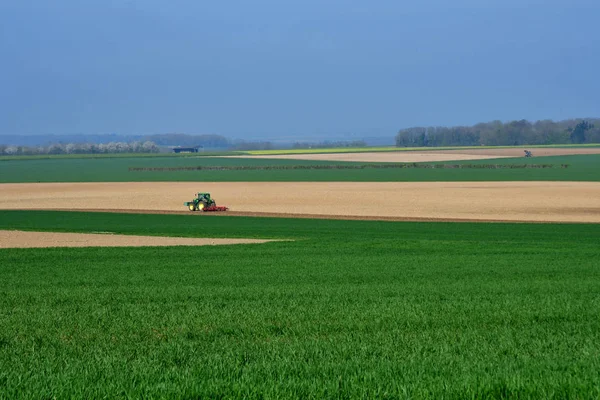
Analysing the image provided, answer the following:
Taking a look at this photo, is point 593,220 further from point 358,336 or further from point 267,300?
point 358,336

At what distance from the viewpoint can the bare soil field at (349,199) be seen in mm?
46625

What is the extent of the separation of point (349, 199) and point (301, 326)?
46.3m

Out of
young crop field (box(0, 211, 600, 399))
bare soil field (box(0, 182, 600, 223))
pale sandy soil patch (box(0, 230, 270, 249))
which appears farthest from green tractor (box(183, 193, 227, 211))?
young crop field (box(0, 211, 600, 399))

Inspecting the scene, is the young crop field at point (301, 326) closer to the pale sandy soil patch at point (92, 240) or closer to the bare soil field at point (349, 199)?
the pale sandy soil patch at point (92, 240)

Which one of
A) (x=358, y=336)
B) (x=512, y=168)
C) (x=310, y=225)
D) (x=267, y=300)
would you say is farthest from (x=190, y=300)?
(x=512, y=168)

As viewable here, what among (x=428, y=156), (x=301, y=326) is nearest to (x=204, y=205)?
(x=301, y=326)

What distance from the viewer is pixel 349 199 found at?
57062 mm

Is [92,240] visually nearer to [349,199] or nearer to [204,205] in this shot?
[204,205]

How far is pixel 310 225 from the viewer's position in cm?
3953

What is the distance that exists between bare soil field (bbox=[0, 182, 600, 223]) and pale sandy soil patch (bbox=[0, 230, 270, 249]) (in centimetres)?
1304

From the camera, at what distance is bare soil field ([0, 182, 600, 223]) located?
46.6m

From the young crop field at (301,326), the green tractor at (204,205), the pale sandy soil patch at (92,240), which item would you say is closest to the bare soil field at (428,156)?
the green tractor at (204,205)

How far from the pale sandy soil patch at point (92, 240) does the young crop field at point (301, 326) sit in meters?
6.08

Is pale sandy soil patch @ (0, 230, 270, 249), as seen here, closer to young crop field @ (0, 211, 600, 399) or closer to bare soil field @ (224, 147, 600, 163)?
young crop field @ (0, 211, 600, 399)
